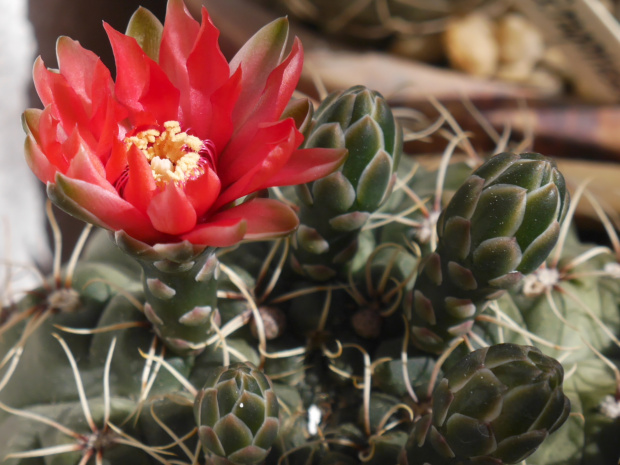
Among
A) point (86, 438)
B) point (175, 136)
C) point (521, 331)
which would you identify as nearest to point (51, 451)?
point (86, 438)

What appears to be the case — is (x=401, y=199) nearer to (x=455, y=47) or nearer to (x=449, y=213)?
(x=449, y=213)

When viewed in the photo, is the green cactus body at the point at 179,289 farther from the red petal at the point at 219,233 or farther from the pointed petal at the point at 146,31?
the pointed petal at the point at 146,31

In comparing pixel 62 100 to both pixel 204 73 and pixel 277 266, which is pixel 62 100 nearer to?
pixel 204 73

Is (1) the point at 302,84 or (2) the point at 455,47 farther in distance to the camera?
(2) the point at 455,47

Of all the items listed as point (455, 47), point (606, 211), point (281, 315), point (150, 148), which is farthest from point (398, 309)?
point (455, 47)

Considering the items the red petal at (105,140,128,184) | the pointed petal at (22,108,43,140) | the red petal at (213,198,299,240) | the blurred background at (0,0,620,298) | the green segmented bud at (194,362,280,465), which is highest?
the pointed petal at (22,108,43,140)

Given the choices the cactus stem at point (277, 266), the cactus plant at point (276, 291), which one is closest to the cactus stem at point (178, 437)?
the cactus plant at point (276, 291)

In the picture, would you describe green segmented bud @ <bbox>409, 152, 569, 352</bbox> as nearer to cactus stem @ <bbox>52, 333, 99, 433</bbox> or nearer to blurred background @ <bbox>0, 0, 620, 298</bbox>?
cactus stem @ <bbox>52, 333, 99, 433</bbox>

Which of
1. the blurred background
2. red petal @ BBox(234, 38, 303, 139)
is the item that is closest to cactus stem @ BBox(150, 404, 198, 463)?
red petal @ BBox(234, 38, 303, 139)
